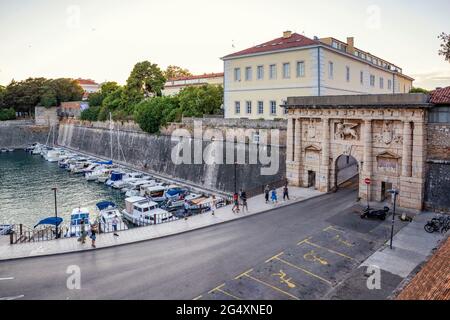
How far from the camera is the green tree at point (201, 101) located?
53531 mm

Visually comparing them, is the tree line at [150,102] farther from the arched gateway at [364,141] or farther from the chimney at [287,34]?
the arched gateway at [364,141]

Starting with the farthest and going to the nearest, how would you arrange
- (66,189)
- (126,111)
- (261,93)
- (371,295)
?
(126,111) → (66,189) → (261,93) → (371,295)

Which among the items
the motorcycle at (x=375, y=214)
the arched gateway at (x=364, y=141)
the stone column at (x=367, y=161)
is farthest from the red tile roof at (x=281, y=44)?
the motorcycle at (x=375, y=214)

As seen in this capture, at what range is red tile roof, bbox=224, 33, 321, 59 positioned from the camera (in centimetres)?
3960

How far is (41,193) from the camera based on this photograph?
51062mm

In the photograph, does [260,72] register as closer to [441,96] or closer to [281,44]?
[281,44]

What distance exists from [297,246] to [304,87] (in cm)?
2346

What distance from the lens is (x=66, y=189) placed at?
53281 millimetres

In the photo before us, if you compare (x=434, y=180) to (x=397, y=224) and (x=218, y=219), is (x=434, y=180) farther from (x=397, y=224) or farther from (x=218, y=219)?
(x=218, y=219)

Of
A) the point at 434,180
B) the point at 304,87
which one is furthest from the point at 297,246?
the point at 304,87

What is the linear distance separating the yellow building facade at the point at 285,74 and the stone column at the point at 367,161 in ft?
31.5

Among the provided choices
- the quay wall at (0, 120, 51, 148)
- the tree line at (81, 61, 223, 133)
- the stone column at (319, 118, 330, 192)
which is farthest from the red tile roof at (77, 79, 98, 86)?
the stone column at (319, 118, 330, 192)

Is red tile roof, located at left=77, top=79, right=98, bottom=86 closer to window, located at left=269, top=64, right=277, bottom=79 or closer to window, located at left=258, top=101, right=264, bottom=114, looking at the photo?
window, located at left=258, top=101, right=264, bottom=114

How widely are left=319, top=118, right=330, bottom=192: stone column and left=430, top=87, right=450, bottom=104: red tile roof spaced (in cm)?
791
